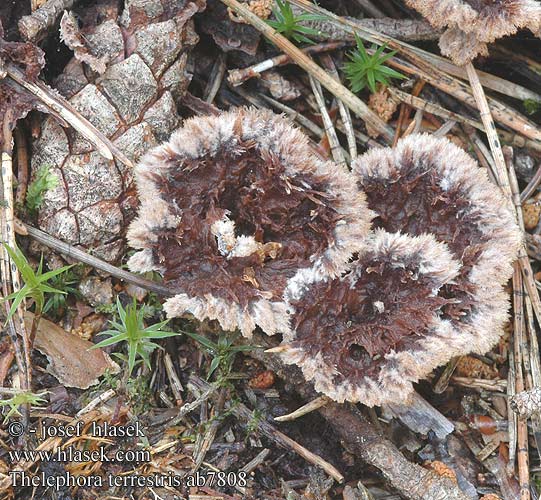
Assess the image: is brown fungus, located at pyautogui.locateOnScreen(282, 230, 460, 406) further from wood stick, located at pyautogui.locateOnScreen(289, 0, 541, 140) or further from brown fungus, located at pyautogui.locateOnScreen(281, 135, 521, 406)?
wood stick, located at pyautogui.locateOnScreen(289, 0, 541, 140)

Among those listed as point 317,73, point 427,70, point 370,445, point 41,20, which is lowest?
point 370,445

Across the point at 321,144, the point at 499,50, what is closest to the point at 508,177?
the point at 499,50

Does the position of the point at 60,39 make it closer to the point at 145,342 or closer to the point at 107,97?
the point at 107,97

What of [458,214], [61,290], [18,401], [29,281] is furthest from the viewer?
[61,290]

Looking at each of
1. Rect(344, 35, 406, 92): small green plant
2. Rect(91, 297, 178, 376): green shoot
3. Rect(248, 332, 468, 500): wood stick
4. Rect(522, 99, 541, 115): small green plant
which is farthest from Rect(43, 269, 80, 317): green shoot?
Rect(522, 99, 541, 115): small green plant

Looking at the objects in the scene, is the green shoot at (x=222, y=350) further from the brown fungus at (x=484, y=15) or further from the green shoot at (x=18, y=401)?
the brown fungus at (x=484, y=15)

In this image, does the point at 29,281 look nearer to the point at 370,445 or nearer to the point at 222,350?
the point at 222,350

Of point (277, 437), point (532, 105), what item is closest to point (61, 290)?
point (277, 437)
